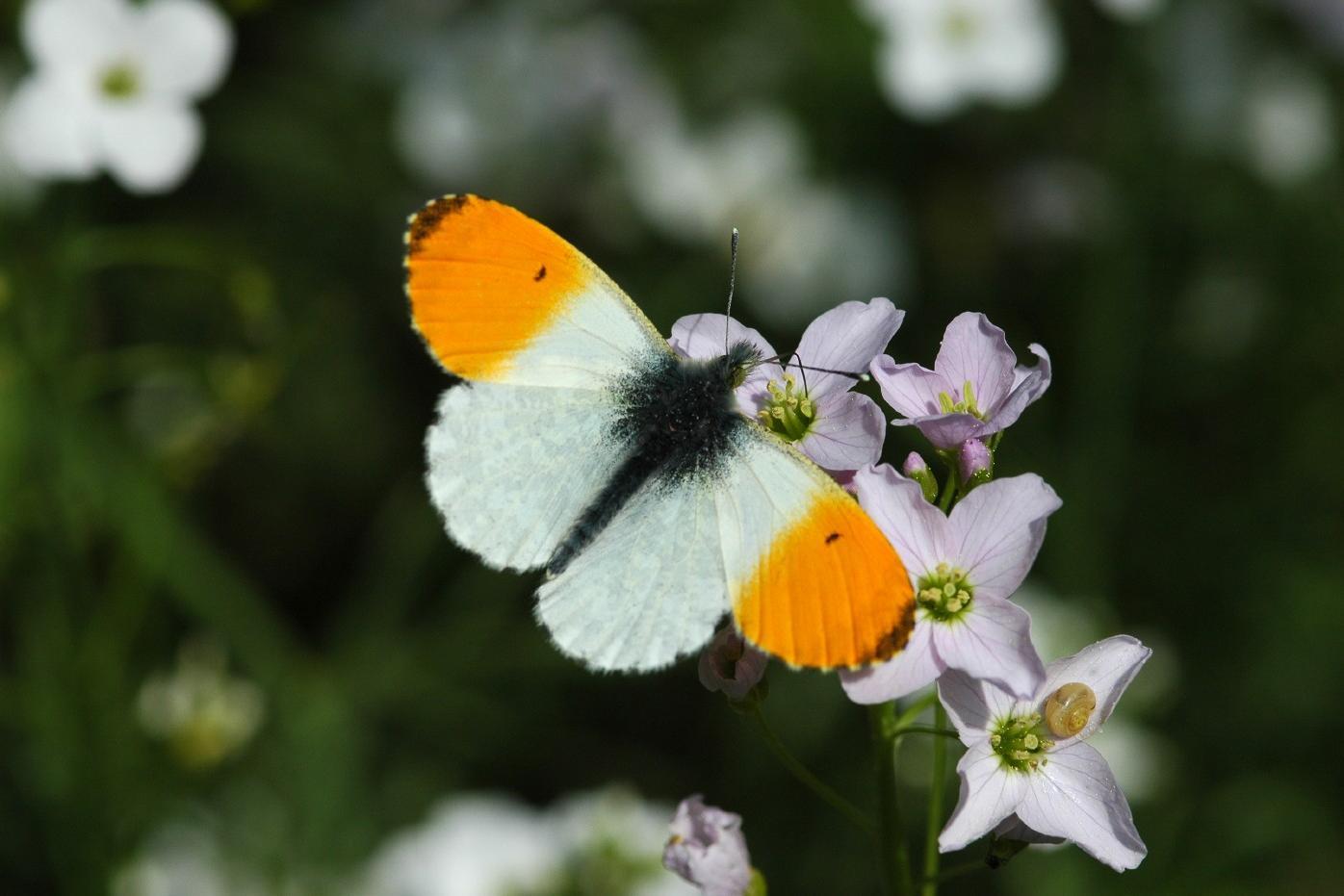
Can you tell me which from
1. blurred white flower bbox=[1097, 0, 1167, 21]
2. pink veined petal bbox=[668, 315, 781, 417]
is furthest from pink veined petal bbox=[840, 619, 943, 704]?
blurred white flower bbox=[1097, 0, 1167, 21]

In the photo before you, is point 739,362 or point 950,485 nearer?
point 950,485

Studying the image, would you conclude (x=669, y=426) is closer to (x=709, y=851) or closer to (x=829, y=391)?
(x=829, y=391)

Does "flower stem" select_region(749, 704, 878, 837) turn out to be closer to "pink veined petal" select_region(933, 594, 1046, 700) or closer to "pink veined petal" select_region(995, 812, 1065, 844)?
"pink veined petal" select_region(995, 812, 1065, 844)

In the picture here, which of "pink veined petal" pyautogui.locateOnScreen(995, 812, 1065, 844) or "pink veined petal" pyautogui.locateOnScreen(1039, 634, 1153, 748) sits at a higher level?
"pink veined petal" pyautogui.locateOnScreen(1039, 634, 1153, 748)

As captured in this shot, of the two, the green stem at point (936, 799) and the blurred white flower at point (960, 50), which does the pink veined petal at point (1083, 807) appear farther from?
the blurred white flower at point (960, 50)

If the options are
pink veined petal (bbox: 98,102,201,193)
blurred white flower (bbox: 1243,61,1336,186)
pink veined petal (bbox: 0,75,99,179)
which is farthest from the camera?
blurred white flower (bbox: 1243,61,1336,186)

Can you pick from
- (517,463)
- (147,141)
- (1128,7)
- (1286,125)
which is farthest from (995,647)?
(1286,125)
